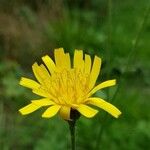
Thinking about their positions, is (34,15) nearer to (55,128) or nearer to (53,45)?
(53,45)

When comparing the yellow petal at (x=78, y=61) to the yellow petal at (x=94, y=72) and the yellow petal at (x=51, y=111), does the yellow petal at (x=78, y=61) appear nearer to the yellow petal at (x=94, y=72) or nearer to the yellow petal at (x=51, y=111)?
the yellow petal at (x=94, y=72)

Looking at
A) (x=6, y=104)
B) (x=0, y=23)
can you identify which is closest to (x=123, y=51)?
(x=0, y=23)

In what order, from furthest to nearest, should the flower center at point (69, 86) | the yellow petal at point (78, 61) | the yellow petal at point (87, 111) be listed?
the yellow petal at point (78, 61), the flower center at point (69, 86), the yellow petal at point (87, 111)

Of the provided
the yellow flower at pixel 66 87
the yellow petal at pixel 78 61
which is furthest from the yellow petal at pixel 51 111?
the yellow petal at pixel 78 61

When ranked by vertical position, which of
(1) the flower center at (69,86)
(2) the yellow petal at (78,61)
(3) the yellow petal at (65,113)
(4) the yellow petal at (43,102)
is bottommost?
(3) the yellow petal at (65,113)

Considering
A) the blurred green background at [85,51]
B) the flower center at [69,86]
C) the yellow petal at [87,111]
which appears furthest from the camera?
the blurred green background at [85,51]

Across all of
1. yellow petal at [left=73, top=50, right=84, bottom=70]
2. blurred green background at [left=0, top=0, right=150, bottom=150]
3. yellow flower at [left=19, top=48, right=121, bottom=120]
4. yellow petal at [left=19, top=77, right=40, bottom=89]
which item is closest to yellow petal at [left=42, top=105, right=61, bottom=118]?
yellow flower at [left=19, top=48, right=121, bottom=120]

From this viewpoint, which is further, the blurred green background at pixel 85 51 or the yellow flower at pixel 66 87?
the blurred green background at pixel 85 51
